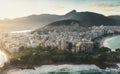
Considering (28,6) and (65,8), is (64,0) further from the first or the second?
(28,6)

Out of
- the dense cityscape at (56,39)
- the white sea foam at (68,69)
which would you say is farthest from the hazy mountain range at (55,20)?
the white sea foam at (68,69)

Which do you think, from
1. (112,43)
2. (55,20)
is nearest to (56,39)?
(55,20)

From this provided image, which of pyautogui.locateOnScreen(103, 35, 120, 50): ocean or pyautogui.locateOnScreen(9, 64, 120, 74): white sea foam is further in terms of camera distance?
pyautogui.locateOnScreen(103, 35, 120, 50): ocean

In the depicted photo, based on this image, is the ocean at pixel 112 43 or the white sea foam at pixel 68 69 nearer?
the white sea foam at pixel 68 69

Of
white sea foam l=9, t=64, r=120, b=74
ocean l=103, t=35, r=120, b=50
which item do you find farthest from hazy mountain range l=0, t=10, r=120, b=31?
white sea foam l=9, t=64, r=120, b=74

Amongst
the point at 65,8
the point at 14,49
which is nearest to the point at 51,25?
the point at 65,8

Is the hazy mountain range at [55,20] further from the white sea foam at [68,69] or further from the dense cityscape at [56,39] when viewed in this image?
the white sea foam at [68,69]

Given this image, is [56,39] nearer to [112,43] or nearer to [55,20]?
[55,20]

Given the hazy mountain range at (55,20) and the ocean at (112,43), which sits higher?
the hazy mountain range at (55,20)

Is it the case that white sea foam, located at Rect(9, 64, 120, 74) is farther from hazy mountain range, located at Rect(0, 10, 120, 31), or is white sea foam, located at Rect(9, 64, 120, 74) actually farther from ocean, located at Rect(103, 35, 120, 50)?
hazy mountain range, located at Rect(0, 10, 120, 31)
